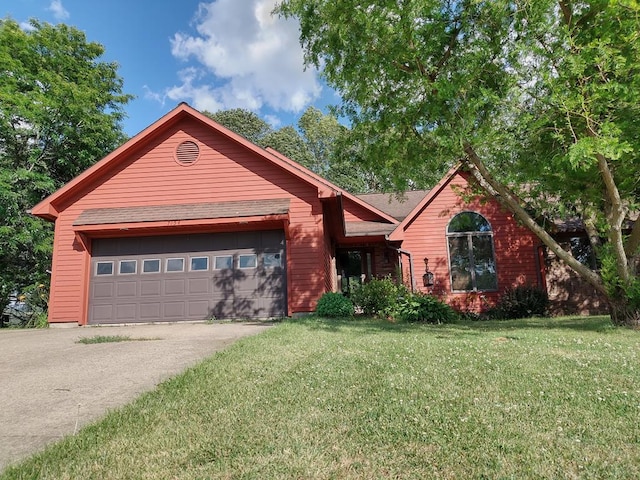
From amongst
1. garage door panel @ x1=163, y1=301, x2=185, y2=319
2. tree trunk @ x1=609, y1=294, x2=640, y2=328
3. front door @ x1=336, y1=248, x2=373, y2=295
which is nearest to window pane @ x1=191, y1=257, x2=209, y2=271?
garage door panel @ x1=163, y1=301, x2=185, y2=319

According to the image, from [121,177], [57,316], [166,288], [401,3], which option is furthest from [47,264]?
[401,3]

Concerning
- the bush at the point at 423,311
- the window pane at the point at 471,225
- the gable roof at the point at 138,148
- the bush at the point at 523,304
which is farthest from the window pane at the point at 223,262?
the bush at the point at 523,304

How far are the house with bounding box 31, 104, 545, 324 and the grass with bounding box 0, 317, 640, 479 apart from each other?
691 cm

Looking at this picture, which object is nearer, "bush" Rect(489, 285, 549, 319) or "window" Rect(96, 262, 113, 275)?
"window" Rect(96, 262, 113, 275)

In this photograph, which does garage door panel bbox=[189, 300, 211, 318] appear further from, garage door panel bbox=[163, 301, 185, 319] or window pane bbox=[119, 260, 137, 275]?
window pane bbox=[119, 260, 137, 275]

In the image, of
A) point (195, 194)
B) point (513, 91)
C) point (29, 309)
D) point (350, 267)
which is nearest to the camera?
point (513, 91)

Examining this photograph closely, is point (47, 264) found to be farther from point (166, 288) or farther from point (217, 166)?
point (217, 166)

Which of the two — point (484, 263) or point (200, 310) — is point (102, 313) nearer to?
A: point (200, 310)

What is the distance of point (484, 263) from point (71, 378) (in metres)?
13.0

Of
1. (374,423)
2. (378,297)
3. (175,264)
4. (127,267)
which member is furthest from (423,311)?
(127,267)

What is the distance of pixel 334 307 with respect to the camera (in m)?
10.7

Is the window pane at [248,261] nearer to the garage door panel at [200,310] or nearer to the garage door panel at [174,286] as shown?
the garage door panel at [200,310]

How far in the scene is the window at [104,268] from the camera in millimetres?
11898

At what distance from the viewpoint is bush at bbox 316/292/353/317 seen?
10.7m
